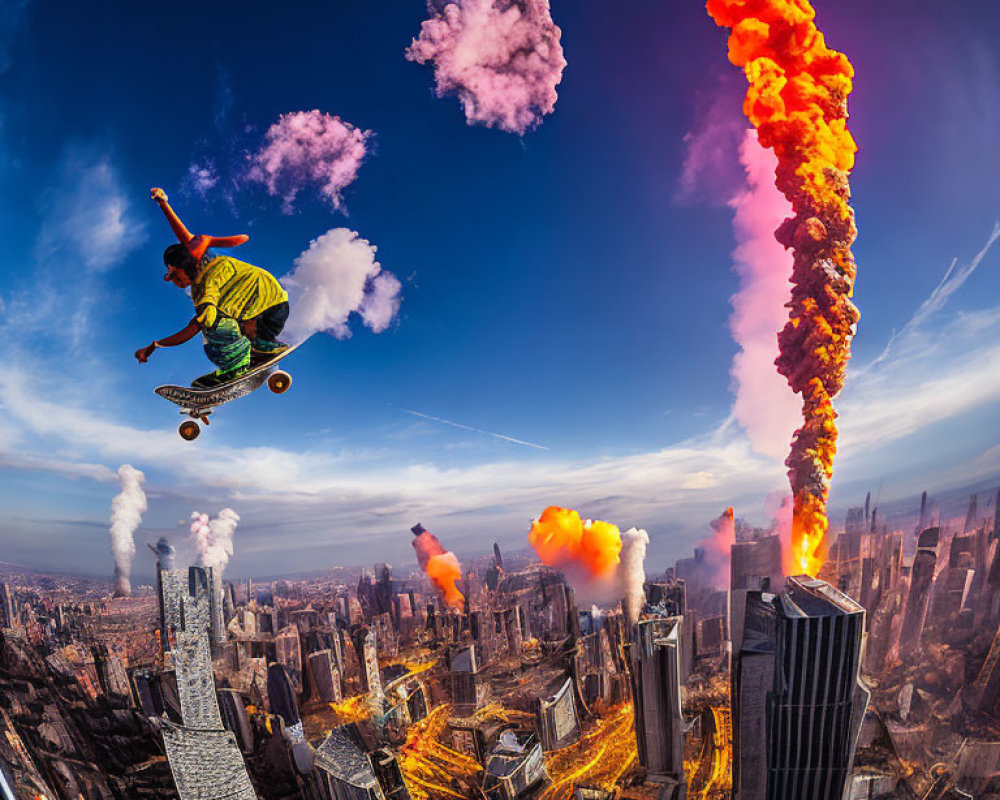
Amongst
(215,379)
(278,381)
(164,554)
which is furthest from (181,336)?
(164,554)

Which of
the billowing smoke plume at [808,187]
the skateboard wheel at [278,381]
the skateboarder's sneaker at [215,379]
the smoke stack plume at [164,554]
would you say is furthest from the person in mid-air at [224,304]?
the billowing smoke plume at [808,187]

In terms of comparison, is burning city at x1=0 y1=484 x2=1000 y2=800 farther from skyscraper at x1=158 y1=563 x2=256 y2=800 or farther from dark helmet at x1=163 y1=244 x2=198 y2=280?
dark helmet at x1=163 y1=244 x2=198 y2=280

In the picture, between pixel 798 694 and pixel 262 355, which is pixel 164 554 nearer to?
pixel 262 355

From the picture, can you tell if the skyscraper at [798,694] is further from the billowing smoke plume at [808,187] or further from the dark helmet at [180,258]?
the dark helmet at [180,258]

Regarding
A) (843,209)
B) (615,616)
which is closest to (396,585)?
(615,616)

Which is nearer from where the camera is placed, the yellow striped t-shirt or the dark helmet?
the dark helmet

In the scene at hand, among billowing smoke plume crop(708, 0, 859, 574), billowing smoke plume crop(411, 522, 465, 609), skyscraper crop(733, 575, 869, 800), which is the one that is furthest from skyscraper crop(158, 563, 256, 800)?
billowing smoke plume crop(708, 0, 859, 574)
